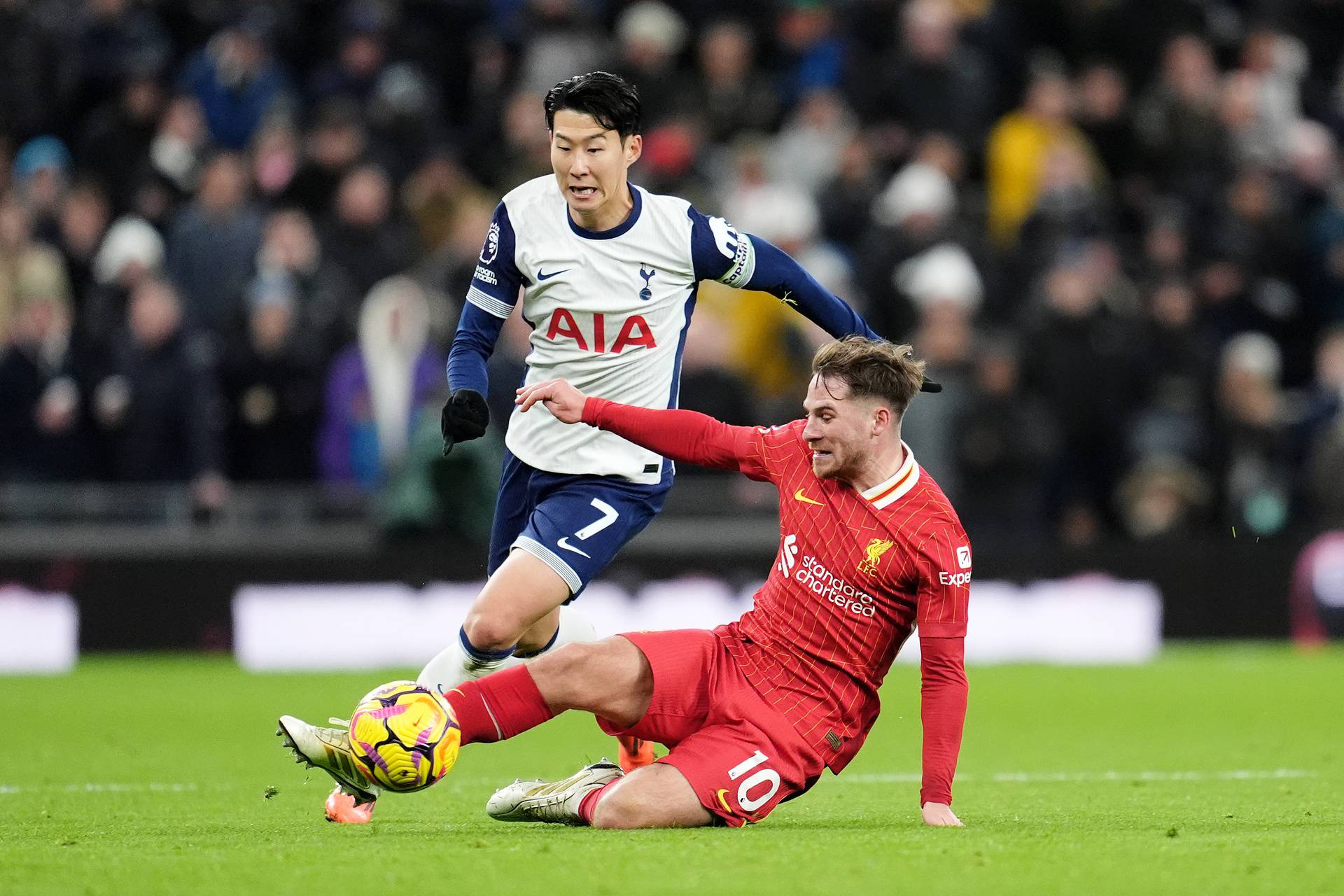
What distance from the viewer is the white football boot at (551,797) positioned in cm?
648

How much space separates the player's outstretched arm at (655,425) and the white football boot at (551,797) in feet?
3.46

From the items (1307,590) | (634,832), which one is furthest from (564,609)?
(1307,590)

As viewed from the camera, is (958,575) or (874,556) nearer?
(958,575)

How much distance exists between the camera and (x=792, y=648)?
6.43 meters

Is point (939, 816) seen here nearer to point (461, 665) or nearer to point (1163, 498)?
point (461, 665)

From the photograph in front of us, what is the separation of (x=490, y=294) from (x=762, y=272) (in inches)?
38.0

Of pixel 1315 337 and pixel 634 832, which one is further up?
pixel 1315 337

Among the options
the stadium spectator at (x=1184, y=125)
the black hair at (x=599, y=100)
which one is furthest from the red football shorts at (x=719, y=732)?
the stadium spectator at (x=1184, y=125)

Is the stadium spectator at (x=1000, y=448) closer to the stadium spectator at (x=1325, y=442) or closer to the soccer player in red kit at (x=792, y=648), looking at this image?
the stadium spectator at (x=1325, y=442)

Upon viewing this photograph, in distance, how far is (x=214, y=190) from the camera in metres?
14.5

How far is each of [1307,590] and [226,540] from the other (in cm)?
785

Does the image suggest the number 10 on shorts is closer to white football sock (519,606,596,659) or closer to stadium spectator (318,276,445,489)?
white football sock (519,606,596,659)

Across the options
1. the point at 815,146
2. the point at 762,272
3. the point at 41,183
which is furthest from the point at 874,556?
the point at 41,183

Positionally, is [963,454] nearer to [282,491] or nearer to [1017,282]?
[1017,282]
